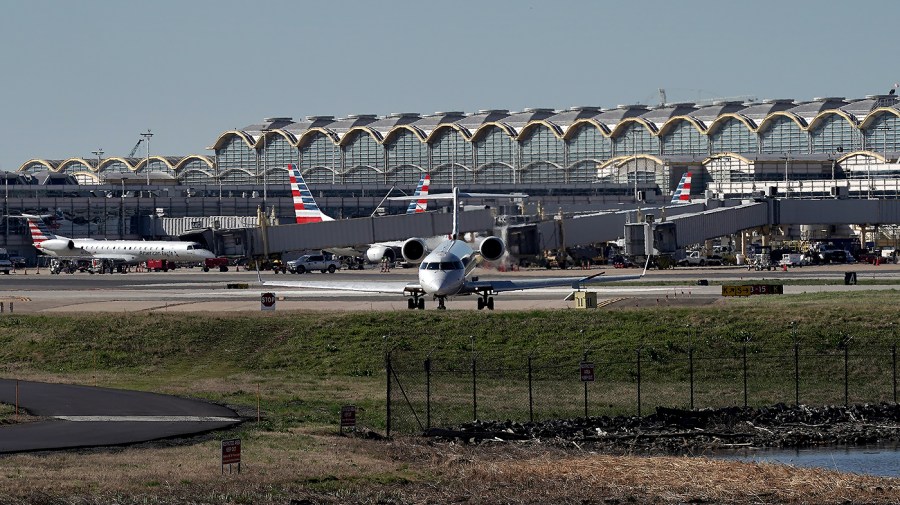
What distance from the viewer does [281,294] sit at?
3565 inches

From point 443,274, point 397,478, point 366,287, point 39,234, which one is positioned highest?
point 39,234

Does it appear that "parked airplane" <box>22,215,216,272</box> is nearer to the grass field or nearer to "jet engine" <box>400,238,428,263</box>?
"jet engine" <box>400,238,428,263</box>

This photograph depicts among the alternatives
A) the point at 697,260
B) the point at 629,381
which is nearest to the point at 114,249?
the point at 697,260

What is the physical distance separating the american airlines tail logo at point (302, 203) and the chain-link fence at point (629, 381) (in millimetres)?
100846

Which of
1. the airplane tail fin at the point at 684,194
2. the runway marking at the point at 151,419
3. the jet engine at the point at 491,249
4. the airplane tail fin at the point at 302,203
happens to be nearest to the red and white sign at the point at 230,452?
the runway marking at the point at 151,419

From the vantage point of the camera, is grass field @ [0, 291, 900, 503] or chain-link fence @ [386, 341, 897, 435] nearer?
grass field @ [0, 291, 900, 503]

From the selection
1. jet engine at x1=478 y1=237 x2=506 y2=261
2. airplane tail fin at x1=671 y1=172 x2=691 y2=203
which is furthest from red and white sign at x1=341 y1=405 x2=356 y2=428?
airplane tail fin at x1=671 y1=172 x2=691 y2=203

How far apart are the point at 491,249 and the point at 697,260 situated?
206 ft

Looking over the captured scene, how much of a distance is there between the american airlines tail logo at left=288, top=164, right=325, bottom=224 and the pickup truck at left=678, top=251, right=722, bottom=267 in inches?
1691

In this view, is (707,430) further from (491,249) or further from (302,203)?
(302,203)

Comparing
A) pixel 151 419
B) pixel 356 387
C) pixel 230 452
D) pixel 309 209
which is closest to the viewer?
pixel 230 452

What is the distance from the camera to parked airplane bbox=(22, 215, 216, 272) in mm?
141375

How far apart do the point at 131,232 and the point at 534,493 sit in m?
165

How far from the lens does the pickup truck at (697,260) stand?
137 m
